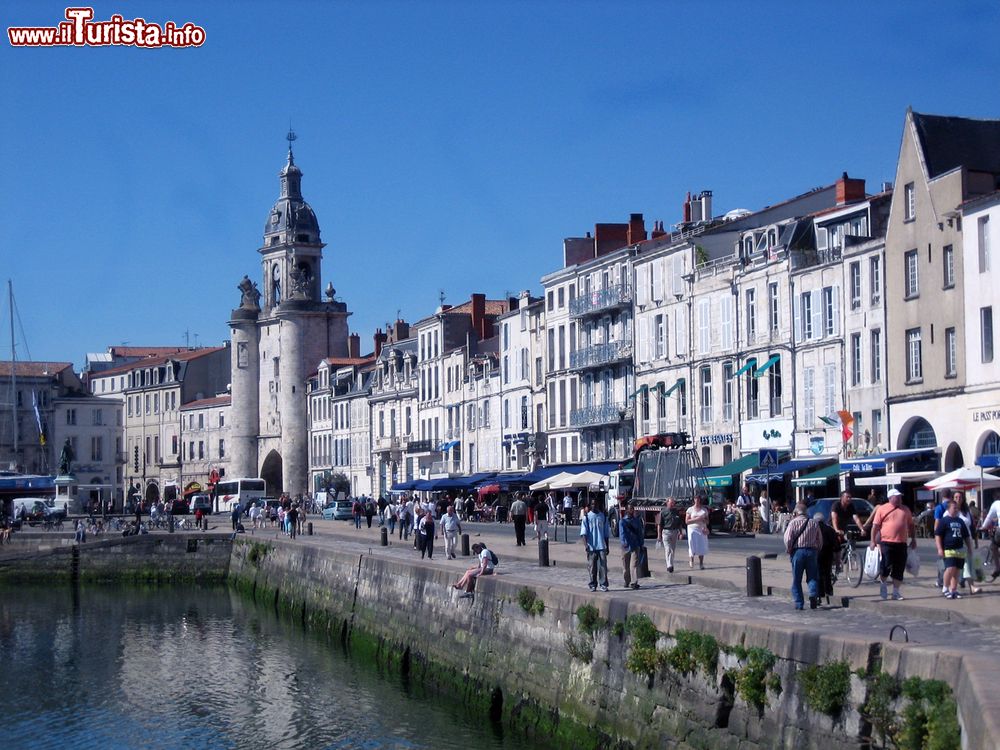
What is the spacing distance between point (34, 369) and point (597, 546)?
388 feet

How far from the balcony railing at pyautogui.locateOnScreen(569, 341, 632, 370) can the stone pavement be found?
106 feet

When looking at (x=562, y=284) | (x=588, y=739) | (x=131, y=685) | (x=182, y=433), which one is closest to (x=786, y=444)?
(x=562, y=284)

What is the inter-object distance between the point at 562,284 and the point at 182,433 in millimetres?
63263

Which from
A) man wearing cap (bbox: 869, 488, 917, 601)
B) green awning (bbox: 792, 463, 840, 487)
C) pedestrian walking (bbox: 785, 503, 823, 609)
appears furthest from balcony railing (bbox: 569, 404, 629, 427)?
pedestrian walking (bbox: 785, 503, 823, 609)

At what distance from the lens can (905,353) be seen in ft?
157

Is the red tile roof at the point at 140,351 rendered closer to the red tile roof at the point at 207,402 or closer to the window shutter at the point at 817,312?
the red tile roof at the point at 207,402

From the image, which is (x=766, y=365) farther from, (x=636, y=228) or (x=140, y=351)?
(x=140, y=351)

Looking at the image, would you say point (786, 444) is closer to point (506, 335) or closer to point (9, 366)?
point (506, 335)

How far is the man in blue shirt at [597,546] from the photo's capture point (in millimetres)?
24516

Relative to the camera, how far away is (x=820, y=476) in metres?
50.1

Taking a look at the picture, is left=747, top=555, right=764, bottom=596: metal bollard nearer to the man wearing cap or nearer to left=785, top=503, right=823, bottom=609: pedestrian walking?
the man wearing cap

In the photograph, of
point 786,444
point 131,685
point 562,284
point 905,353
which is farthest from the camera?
point 562,284

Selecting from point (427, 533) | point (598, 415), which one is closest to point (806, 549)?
point (427, 533)

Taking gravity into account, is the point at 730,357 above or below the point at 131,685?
above
